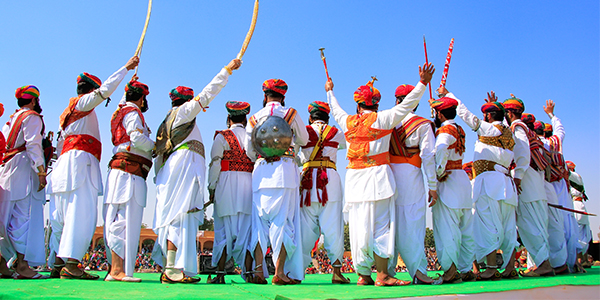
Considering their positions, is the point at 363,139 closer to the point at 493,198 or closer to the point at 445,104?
the point at 445,104

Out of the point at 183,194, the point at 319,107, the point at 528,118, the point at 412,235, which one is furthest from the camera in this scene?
the point at 528,118

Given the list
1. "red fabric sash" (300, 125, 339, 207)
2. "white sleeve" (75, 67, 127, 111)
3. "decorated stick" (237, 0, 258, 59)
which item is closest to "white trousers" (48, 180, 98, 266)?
"white sleeve" (75, 67, 127, 111)

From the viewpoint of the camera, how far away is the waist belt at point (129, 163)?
5.14 m

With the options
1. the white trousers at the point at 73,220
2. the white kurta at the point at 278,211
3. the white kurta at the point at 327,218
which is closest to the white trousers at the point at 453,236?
the white kurta at the point at 327,218

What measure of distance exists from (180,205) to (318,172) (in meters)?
1.82

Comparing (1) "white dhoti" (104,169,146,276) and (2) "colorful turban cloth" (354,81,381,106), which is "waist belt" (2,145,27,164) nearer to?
(1) "white dhoti" (104,169,146,276)

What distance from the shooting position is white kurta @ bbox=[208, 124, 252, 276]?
5609 mm

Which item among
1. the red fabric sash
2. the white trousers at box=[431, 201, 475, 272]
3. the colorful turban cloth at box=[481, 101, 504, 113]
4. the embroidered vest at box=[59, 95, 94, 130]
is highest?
the colorful turban cloth at box=[481, 101, 504, 113]

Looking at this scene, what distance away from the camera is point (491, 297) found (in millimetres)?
3219

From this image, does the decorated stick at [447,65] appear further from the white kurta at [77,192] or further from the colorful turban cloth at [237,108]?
the white kurta at [77,192]

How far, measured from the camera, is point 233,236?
223 inches

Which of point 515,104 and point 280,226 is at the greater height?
point 515,104

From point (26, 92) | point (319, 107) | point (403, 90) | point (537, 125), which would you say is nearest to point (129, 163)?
point (26, 92)

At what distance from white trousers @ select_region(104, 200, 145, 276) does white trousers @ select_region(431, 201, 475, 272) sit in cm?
358
